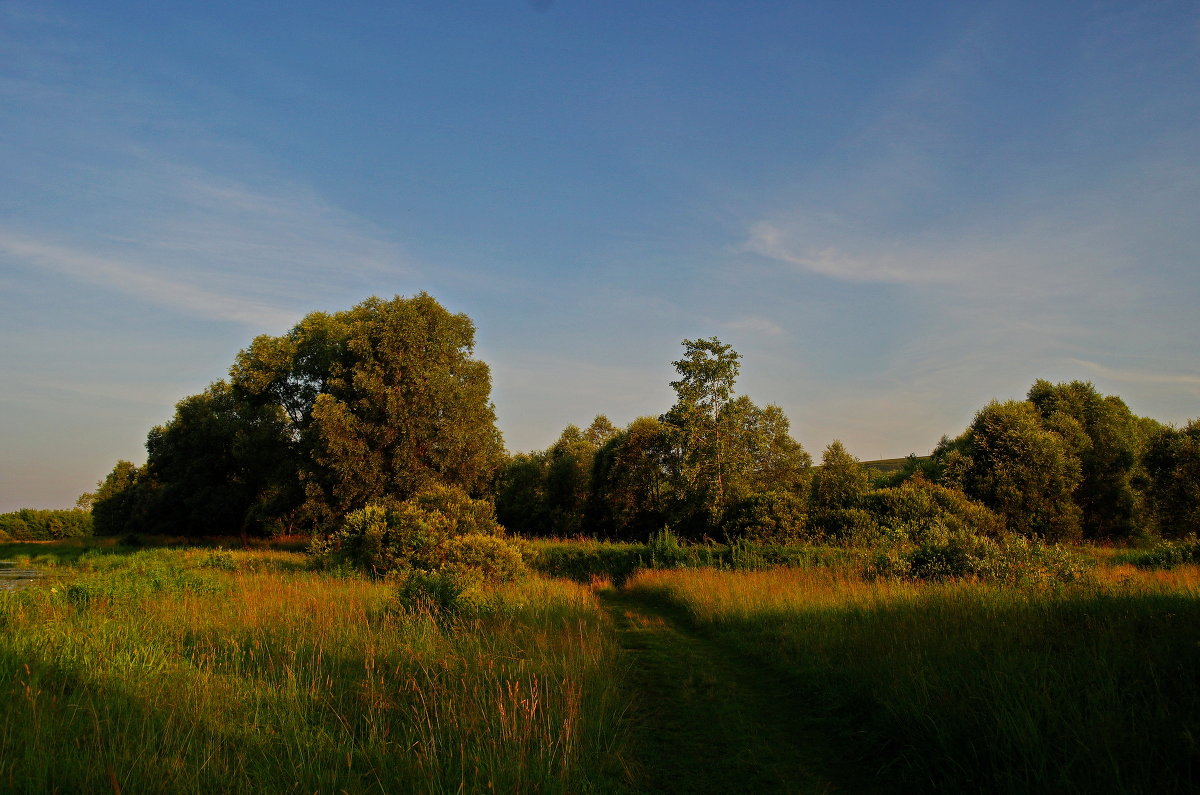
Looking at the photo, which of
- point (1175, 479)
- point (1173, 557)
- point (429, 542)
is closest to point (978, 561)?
point (1173, 557)

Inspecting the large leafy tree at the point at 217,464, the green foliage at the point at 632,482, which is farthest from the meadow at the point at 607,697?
the large leafy tree at the point at 217,464

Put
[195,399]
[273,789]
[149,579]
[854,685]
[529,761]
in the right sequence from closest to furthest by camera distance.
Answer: [273,789], [529,761], [854,685], [149,579], [195,399]

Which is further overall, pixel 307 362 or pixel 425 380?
pixel 307 362

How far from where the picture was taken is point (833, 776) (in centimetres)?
482

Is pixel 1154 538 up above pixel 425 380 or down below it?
below

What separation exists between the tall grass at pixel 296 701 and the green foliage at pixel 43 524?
7712 cm

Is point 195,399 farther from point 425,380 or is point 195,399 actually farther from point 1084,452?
point 1084,452

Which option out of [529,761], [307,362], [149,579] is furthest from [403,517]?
[307,362]

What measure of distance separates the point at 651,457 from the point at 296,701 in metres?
30.1

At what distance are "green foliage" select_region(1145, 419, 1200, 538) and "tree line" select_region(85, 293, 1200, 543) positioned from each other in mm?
87

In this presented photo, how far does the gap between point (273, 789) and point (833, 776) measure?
13.5ft

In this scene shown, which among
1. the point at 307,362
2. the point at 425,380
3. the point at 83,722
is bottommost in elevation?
the point at 83,722

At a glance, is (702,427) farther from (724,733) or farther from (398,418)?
(724,733)

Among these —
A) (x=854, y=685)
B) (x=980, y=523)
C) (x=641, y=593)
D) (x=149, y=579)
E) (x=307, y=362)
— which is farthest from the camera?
(x=307, y=362)
